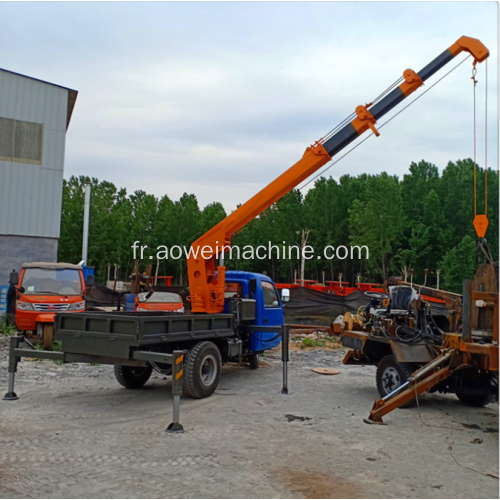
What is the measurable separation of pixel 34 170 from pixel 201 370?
17.3 metres

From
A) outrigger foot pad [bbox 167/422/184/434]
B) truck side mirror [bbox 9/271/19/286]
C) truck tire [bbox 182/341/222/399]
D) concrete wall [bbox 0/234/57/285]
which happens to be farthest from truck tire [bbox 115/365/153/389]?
concrete wall [bbox 0/234/57/285]

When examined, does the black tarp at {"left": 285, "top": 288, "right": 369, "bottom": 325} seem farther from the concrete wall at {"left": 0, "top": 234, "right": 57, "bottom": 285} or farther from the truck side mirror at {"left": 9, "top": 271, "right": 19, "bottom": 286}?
the concrete wall at {"left": 0, "top": 234, "right": 57, "bottom": 285}

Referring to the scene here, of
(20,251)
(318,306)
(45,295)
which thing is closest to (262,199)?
(45,295)

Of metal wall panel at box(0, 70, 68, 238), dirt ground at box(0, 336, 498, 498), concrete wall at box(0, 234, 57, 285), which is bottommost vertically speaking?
dirt ground at box(0, 336, 498, 498)

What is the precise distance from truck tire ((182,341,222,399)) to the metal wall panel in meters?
16.2

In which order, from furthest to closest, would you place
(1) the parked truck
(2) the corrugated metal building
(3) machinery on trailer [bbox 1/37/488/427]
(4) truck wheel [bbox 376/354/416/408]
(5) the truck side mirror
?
(2) the corrugated metal building < (5) the truck side mirror < (1) the parked truck < (4) truck wheel [bbox 376/354/416/408] < (3) machinery on trailer [bbox 1/37/488/427]

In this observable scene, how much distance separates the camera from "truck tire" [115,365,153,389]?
382 inches

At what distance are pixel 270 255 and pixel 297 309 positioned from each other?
3503 centimetres

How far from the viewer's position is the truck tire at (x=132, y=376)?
9.71 m

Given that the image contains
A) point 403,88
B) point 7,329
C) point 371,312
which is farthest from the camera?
point 7,329

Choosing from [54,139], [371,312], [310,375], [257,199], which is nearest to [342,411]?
[371,312]

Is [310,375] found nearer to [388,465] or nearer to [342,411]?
[342,411]

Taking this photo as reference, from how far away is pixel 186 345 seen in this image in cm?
904

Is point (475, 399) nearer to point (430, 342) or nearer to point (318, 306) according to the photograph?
point (430, 342)
